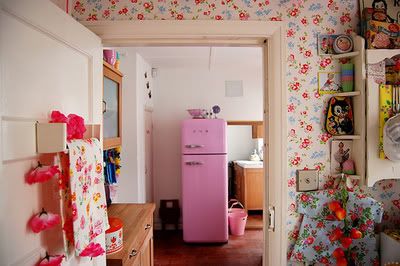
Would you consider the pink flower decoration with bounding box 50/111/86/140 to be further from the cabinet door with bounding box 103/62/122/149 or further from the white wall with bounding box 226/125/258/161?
A: the white wall with bounding box 226/125/258/161

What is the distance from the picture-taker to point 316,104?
A: 1.30m

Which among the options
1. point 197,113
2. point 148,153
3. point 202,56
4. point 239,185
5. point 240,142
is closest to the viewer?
point 202,56

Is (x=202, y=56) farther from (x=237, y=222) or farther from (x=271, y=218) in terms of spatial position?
(x=271, y=218)

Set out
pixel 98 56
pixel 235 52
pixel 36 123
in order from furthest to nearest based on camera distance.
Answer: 1. pixel 235 52
2. pixel 98 56
3. pixel 36 123

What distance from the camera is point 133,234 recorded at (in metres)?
1.56

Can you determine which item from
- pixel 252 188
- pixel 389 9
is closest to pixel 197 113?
pixel 252 188

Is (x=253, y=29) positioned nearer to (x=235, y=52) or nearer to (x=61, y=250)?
(x=61, y=250)

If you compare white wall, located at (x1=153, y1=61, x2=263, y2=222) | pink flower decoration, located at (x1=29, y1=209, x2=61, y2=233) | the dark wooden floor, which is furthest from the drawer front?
white wall, located at (x1=153, y1=61, x2=263, y2=222)

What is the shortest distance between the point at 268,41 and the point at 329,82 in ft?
1.22

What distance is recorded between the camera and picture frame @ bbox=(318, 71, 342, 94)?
1.30 metres

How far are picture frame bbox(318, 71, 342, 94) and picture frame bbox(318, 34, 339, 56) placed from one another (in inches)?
4.1

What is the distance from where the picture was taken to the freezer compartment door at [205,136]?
3279mm

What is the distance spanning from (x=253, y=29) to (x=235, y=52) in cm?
Answer: 191

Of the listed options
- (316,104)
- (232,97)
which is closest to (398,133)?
(316,104)
